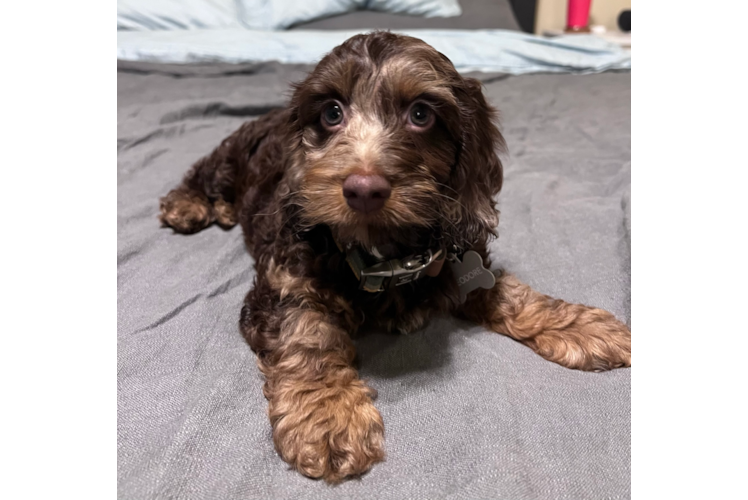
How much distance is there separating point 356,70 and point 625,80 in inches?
160

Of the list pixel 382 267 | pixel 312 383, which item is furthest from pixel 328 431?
pixel 382 267

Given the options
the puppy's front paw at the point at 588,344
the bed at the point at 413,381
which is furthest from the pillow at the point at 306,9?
the puppy's front paw at the point at 588,344

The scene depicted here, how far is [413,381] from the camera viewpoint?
164cm

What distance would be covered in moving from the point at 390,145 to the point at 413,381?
787mm

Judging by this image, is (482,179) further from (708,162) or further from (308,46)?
(308,46)

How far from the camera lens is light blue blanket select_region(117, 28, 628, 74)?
15.4 feet

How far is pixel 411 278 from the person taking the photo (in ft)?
5.57

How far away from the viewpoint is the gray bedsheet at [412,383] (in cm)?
131

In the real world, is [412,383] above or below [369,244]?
below

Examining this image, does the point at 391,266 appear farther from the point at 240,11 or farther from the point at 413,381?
the point at 240,11

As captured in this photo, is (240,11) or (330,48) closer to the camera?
(330,48)

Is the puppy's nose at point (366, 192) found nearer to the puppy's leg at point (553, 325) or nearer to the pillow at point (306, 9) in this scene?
the puppy's leg at point (553, 325)

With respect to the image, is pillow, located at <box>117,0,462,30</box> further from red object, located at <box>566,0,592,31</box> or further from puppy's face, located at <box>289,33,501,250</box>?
puppy's face, located at <box>289,33,501,250</box>

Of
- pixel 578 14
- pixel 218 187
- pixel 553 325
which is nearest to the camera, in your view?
pixel 553 325
